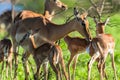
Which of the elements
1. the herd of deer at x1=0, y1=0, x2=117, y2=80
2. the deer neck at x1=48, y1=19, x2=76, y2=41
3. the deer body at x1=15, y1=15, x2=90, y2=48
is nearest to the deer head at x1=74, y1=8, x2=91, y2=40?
the herd of deer at x1=0, y1=0, x2=117, y2=80

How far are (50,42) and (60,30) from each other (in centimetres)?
32

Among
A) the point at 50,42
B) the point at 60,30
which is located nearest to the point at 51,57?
the point at 50,42

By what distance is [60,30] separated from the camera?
7742 millimetres

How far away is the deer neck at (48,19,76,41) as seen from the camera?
7.49 meters

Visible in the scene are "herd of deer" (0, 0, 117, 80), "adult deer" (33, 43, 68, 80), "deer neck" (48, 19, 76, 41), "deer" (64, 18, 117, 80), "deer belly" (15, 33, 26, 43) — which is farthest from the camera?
"deer" (64, 18, 117, 80)

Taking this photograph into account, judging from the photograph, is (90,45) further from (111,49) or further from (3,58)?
(3,58)

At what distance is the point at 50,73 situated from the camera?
29.5 feet

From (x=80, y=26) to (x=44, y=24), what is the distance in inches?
34.9

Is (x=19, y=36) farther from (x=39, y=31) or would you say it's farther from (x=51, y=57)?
(x=51, y=57)

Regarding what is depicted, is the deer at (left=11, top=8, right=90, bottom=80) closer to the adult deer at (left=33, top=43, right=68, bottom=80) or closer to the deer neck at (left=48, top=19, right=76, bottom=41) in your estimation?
the deer neck at (left=48, top=19, right=76, bottom=41)

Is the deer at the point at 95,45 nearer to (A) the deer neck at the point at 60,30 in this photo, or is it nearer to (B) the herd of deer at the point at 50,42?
(B) the herd of deer at the point at 50,42

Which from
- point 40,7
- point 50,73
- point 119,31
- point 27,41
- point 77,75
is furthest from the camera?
point 40,7

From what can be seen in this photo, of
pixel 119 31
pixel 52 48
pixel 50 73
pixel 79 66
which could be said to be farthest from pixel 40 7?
pixel 52 48

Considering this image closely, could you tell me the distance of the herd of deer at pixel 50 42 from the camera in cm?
700
